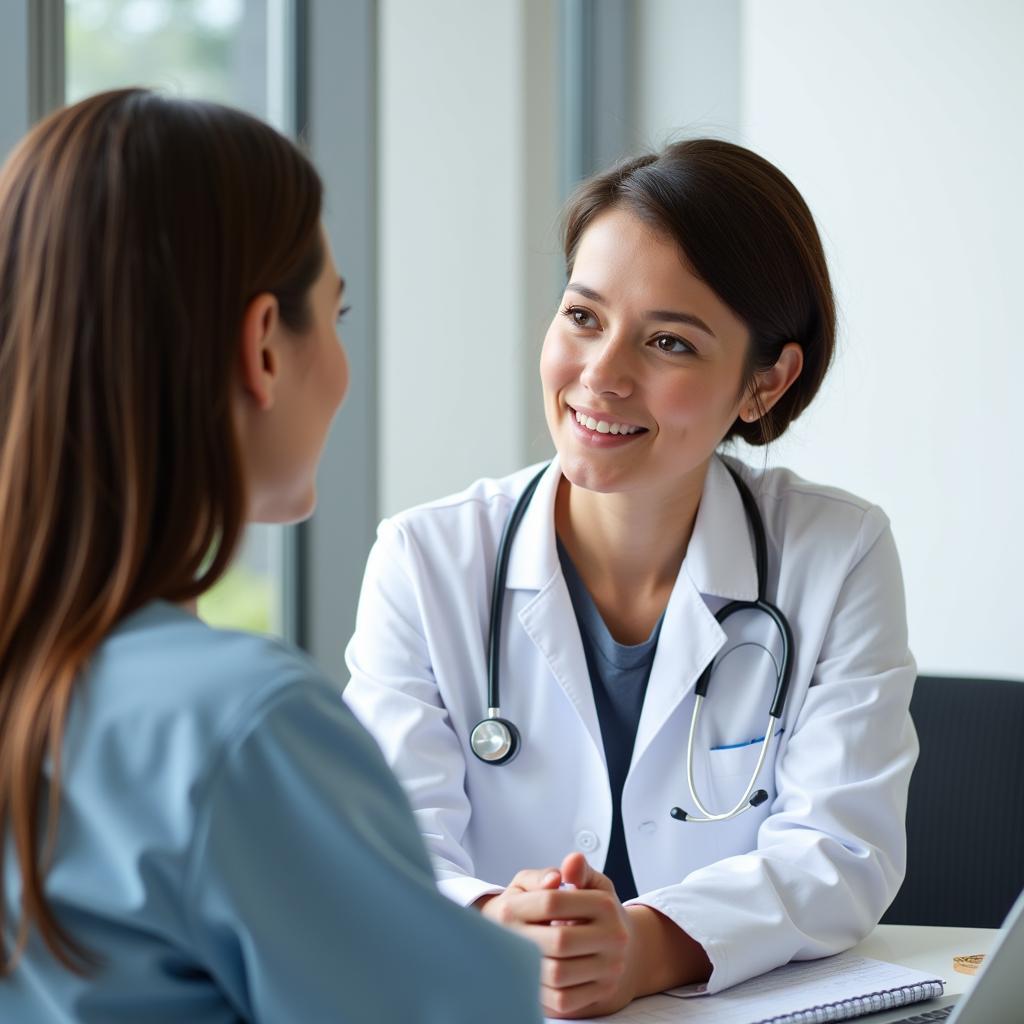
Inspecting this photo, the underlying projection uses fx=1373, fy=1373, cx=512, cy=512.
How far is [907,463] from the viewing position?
2.63m

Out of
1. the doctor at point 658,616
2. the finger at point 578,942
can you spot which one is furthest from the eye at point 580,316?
the finger at point 578,942

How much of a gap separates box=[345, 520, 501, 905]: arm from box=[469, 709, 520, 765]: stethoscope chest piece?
0.03 meters

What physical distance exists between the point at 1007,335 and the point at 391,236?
1.15 m

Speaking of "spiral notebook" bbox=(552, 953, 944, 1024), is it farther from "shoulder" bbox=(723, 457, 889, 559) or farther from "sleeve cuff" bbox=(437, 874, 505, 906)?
"shoulder" bbox=(723, 457, 889, 559)

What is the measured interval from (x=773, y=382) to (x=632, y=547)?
27 centimetres

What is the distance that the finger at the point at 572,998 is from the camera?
112 centimetres

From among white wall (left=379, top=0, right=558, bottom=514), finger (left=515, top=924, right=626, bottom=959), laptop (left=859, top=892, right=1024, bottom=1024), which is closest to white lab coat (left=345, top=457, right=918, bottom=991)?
finger (left=515, top=924, right=626, bottom=959)

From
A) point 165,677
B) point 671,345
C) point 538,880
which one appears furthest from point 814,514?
point 165,677

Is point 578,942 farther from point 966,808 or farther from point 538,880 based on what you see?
point 966,808

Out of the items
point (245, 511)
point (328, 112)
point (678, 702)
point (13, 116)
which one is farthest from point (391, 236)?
point (245, 511)

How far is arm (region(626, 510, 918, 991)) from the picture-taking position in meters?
1.26

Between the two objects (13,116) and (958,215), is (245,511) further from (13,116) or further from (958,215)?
(958,215)

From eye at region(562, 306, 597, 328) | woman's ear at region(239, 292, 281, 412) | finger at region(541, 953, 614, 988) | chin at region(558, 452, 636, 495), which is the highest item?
woman's ear at region(239, 292, 281, 412)

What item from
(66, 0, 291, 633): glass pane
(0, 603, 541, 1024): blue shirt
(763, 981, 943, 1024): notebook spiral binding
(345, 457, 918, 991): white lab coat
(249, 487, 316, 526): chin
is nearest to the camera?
(0, 603, 541, 1024): blue shirt
